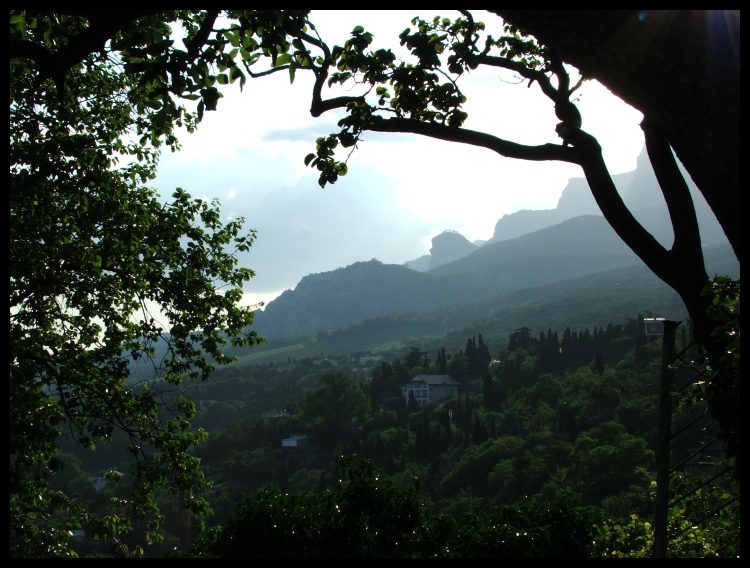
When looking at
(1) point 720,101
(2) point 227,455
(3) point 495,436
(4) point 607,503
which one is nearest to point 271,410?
(2) point 227,455

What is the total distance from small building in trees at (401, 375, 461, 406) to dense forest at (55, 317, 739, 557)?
10.9 ft

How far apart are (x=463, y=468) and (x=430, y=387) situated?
74.2 m

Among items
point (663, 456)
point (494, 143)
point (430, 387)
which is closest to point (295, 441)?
point (430, 387)

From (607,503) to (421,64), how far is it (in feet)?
166

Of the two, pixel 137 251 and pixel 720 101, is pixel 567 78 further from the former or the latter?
pixel 137 251

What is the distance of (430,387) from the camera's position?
155625 mm

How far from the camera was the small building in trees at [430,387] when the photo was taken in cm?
15362

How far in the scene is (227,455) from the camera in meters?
119

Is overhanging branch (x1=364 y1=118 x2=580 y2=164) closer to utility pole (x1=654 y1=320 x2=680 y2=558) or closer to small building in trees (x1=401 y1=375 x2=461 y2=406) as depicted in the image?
utility pole (x1=654 y1=320 x2=680 y2=558)

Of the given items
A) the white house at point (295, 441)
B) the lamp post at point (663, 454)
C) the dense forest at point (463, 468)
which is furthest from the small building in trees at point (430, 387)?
the lamp post at point (663, 454)

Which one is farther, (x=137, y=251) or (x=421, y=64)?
(x=137, y=251)

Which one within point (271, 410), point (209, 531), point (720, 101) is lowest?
point (271, 410)

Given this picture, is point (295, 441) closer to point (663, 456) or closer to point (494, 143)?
point (663, 456)

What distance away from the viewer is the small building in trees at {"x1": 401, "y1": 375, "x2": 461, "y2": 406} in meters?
154
